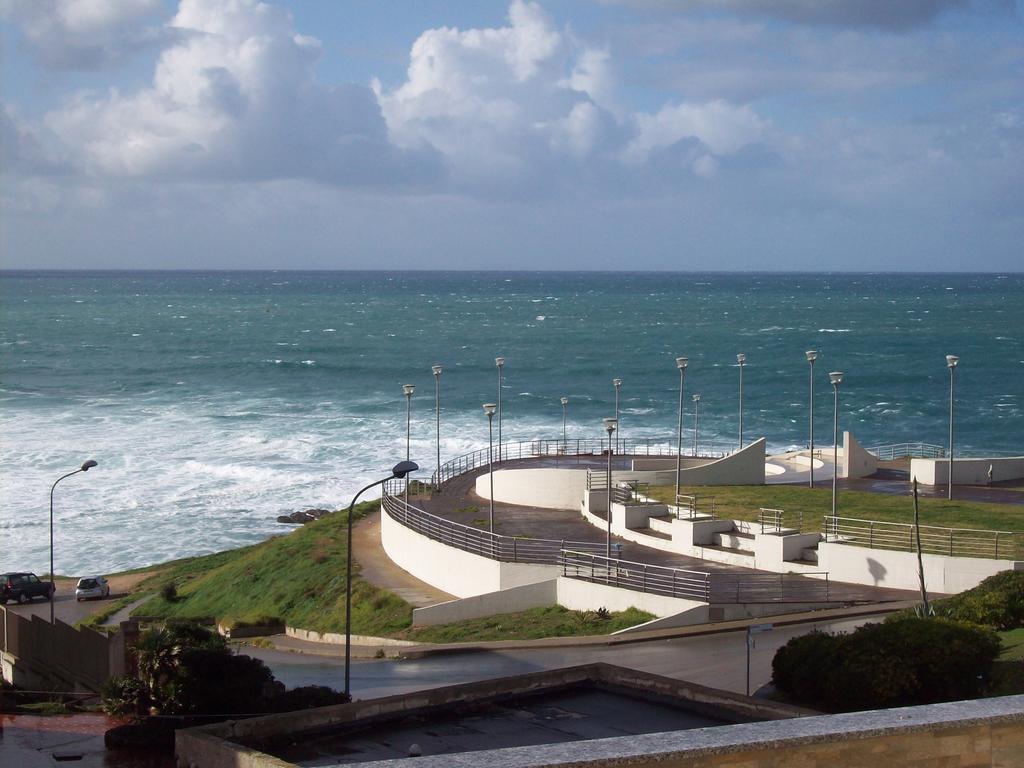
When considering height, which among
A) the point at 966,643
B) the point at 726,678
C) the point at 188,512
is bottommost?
the point at 188,512

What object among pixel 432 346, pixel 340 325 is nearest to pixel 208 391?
pixel 432 346

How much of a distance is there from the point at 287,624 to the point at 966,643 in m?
20.8

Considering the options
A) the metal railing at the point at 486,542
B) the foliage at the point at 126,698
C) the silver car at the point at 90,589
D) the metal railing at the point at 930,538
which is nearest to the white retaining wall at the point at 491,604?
the metal railing at the point at 486,542

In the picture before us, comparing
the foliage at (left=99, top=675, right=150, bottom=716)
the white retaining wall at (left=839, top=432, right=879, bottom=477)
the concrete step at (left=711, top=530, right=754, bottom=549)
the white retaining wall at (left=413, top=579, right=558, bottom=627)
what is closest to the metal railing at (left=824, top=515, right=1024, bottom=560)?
the concrete step at (left=711, top=530, right=754, bottom=549)

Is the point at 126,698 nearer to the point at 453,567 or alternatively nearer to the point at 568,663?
the point at 568,663

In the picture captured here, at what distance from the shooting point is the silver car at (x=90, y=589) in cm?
4259

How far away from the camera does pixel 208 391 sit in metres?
98.6

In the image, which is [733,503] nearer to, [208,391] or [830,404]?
[830,404]

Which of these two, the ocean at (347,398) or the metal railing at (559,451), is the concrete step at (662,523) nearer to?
the metal railing at (559,451)

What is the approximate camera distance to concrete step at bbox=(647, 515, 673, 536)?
35066 mm

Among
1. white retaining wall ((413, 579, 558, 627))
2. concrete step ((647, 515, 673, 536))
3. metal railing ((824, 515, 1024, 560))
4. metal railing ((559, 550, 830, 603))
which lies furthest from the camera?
concrete step ((647, 515, 673, 536))

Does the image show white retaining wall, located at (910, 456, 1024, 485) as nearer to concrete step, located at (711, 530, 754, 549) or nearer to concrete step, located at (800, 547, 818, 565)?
concrete step, located at (711, 530, 754, 549)

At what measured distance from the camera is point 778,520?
33625 mm

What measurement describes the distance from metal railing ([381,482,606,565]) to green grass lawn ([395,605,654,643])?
1.87m
